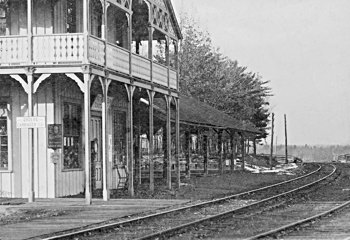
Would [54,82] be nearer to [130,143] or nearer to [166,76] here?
[130,143]

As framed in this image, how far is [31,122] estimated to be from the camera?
21.1 m

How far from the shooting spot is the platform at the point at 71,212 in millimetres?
14953

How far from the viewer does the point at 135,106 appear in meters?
32.4

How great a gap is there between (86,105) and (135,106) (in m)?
11.1

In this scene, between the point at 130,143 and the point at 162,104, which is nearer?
the point at 130,143

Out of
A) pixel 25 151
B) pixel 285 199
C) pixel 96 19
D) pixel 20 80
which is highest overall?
pixel 96 19

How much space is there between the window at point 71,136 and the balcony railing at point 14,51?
2.93 m

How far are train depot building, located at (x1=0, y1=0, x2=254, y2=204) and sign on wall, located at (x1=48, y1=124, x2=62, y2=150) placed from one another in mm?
29

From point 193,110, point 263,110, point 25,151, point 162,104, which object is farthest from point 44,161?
point 263,110

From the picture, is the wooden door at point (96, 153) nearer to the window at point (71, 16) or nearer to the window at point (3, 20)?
the window at point (71, 16)

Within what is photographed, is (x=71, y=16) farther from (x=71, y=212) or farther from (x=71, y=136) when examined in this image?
(x=71, y=212)

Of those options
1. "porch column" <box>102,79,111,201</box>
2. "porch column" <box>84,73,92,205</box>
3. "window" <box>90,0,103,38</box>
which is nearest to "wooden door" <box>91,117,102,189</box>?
"window" <box>90,0,103,38</box>

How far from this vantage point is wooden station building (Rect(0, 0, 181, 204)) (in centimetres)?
2178

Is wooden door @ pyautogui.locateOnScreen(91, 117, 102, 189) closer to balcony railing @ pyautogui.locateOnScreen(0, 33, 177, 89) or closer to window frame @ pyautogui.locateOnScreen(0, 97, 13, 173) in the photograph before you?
window frame @ pyautogui.locateOnScreen(0, 97, 13, 173)
